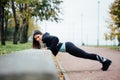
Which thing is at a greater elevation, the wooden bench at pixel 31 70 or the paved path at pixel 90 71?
the wooden bench at pixel 31 70

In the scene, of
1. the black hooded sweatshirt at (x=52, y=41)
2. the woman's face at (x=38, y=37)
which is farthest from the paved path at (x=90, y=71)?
the woman's face at (x=38, y=37)

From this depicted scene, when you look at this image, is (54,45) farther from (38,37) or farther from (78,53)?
(78,53)

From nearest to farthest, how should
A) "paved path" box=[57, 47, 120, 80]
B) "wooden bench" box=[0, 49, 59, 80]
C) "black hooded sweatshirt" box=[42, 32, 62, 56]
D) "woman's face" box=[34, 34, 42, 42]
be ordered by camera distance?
1. "wooden bench" box=[0, 49, 59, 80]
2. "paved path" box=[57, 47, 120, 80]
3. "woman's face" box=[34, 34, 42, 42]
4. "black hooded sweatshirt" box=[42, 32, 62, 56]

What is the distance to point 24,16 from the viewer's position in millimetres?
52656

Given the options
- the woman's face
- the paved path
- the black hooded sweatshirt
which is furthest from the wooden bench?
the paved path

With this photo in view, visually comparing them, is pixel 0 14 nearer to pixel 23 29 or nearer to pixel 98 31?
pixel 23 29

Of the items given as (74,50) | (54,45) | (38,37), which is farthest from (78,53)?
(38,37)

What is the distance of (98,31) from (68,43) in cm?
7568

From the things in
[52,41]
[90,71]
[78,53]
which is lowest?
[90,71]

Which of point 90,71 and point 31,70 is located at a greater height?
point 31,70

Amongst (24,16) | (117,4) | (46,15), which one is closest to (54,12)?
(46,15)

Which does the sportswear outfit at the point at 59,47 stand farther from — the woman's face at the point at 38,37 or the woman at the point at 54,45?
the woman's face at the point at 38,37

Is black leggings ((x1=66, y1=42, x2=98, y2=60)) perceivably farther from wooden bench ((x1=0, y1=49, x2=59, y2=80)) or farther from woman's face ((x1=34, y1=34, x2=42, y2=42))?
woman's face ((x1=34, y1=34, x2=42, y2=42))

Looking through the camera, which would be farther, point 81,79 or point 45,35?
point 45,35
